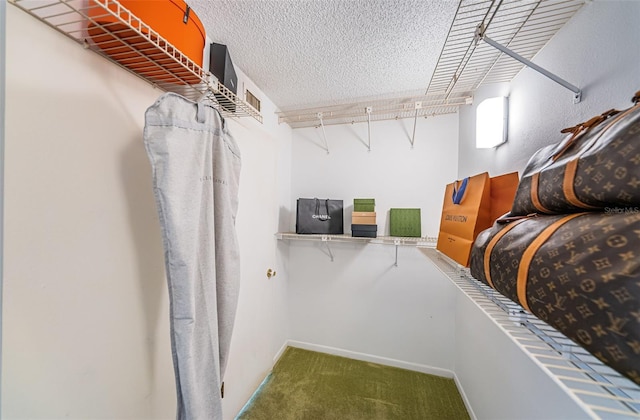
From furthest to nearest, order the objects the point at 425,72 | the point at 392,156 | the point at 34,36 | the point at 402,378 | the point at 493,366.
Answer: the point at 392,156
the point at 402,378
the point at 425,72
the point at 493,366
the point at 34,36

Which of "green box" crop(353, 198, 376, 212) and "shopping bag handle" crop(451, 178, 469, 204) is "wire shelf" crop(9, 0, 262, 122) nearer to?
"shopping bag handle" crop(451, 178, 469, 204)

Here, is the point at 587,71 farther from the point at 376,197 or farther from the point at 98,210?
the point at 98,210

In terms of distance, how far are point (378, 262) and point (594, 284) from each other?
5.54 feet

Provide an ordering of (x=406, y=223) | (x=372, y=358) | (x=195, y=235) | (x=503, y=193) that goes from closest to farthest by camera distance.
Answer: (x=195, y=235), (x=503, y=193), (x=406, y=223), (x=372, y=358)

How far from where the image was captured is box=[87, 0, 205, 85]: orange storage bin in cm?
62

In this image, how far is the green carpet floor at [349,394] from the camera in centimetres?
150

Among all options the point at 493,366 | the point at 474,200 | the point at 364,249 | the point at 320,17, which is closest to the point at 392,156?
the point at 364,249

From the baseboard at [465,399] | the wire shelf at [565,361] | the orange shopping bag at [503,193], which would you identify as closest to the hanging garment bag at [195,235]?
the wire shelf at [565,361]

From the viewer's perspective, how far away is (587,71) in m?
0.77

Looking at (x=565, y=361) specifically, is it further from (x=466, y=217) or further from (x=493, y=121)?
(x=493, y=121)

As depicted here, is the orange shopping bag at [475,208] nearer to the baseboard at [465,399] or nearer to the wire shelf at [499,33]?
the wire shelf at [499,33]

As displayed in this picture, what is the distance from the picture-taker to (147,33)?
2.13ft

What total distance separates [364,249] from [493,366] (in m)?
1.11

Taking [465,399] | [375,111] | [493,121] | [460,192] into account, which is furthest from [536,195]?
[465,399]
